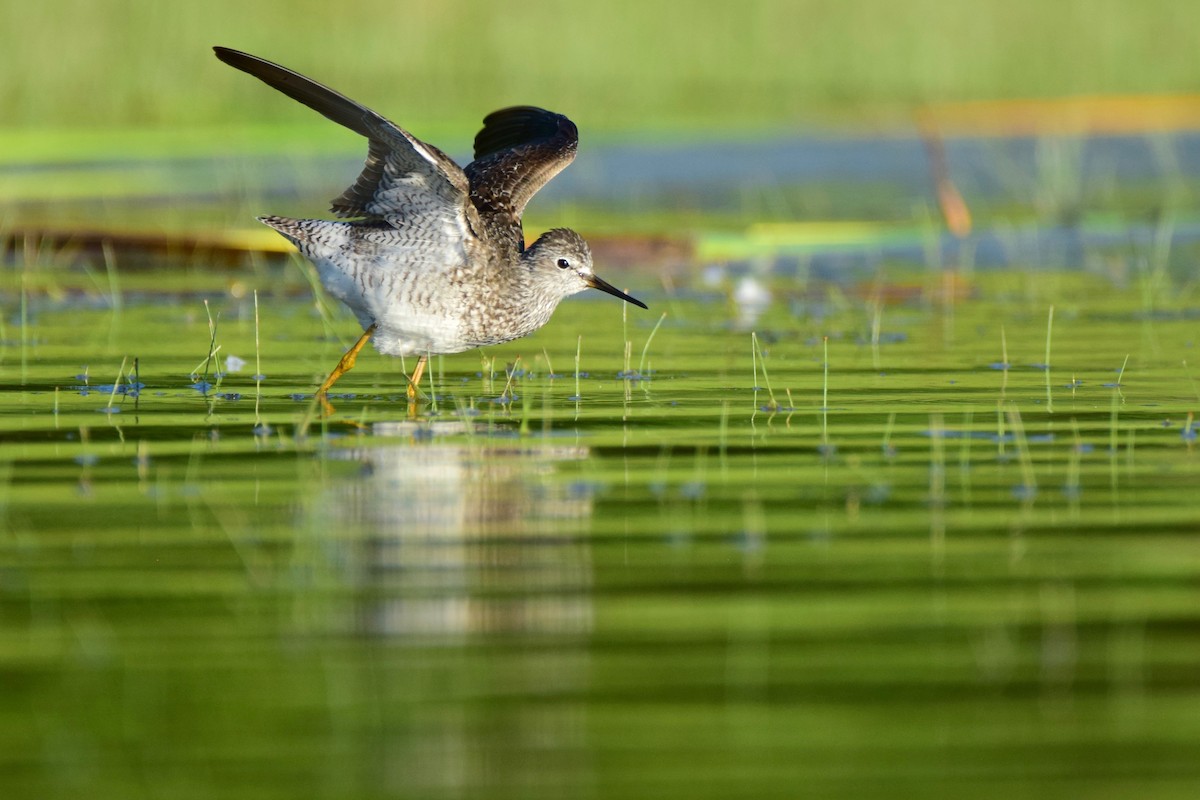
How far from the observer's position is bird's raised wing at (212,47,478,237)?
8.02 meters

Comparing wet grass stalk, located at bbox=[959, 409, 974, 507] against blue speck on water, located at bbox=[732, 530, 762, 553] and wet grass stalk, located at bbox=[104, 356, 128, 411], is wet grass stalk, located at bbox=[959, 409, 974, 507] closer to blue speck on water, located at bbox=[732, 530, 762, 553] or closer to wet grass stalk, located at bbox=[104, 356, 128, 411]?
blue speck on water, located at bbox=[732, 530, 762, 553]

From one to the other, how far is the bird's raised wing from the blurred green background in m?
10.9

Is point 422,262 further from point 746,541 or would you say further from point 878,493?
point 746,541

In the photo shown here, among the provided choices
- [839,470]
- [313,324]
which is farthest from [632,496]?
[313,324]

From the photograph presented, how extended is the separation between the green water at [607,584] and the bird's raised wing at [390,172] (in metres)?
0.78

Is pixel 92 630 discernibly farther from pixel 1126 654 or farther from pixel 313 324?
pixel 313 324

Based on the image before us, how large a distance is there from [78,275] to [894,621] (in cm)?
932

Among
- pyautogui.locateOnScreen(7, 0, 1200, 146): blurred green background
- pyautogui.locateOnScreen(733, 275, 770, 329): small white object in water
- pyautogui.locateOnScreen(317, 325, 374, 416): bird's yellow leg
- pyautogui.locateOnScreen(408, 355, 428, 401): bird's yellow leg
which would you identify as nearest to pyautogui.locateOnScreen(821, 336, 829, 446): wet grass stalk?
pyautogui.locateOnScreen(408, 355, 428, 401): bird's yellow leg

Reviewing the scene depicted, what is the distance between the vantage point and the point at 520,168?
9.85m

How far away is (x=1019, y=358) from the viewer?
940 cm

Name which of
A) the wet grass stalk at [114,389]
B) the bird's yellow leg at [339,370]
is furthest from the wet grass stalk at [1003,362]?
the wet grass stalk at [114,389]

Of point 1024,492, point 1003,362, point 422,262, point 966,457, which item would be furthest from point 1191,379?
point 422,262

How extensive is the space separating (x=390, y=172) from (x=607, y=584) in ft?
13.7

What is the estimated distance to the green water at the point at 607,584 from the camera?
3.79m
